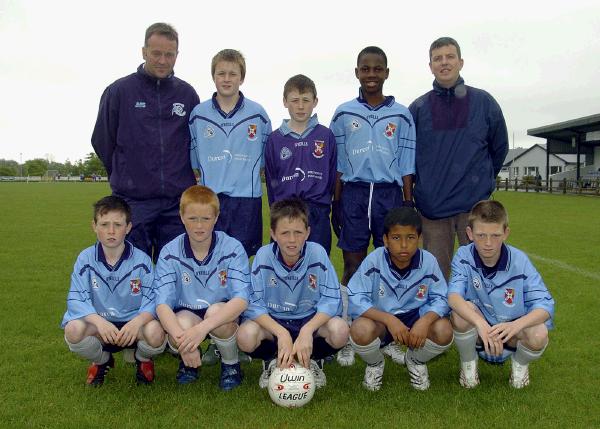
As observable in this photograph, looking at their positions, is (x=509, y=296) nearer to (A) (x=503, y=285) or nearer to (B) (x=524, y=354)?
(A) (x=503, y=285)

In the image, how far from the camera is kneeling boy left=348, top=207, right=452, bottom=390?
3.63m

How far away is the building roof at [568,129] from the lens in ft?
97.6

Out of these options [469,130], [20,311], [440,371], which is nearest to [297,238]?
[440,371]

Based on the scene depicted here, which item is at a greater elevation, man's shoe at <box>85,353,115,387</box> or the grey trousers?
the grey trousers

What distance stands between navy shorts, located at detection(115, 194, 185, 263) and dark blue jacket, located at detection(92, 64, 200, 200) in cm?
6

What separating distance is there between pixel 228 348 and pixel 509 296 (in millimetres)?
1850

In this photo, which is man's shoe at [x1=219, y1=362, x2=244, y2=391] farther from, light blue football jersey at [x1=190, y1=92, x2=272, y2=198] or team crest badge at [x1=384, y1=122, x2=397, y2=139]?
team crest badge at [x1=384, y1=122, x2=397, y2=139]

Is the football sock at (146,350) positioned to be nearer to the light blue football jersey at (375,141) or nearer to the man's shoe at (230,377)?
the man's shoe at (230,377)

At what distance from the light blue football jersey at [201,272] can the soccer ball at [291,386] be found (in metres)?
0.66

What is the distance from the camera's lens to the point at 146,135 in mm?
4531

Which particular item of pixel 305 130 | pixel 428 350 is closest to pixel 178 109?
pixel 305 130

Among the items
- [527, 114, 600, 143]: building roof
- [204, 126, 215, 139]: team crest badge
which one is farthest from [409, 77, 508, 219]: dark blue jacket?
[527, 114, 600, 143]: building roof

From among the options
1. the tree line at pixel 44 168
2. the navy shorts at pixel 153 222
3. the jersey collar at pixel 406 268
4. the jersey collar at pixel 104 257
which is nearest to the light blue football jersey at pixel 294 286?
the jersey collar at pixel 406 268

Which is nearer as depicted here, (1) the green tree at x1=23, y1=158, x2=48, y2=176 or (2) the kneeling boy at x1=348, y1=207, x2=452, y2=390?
(2) the kneeling boy at x1=348, y1=207, x2=452, y2=390
